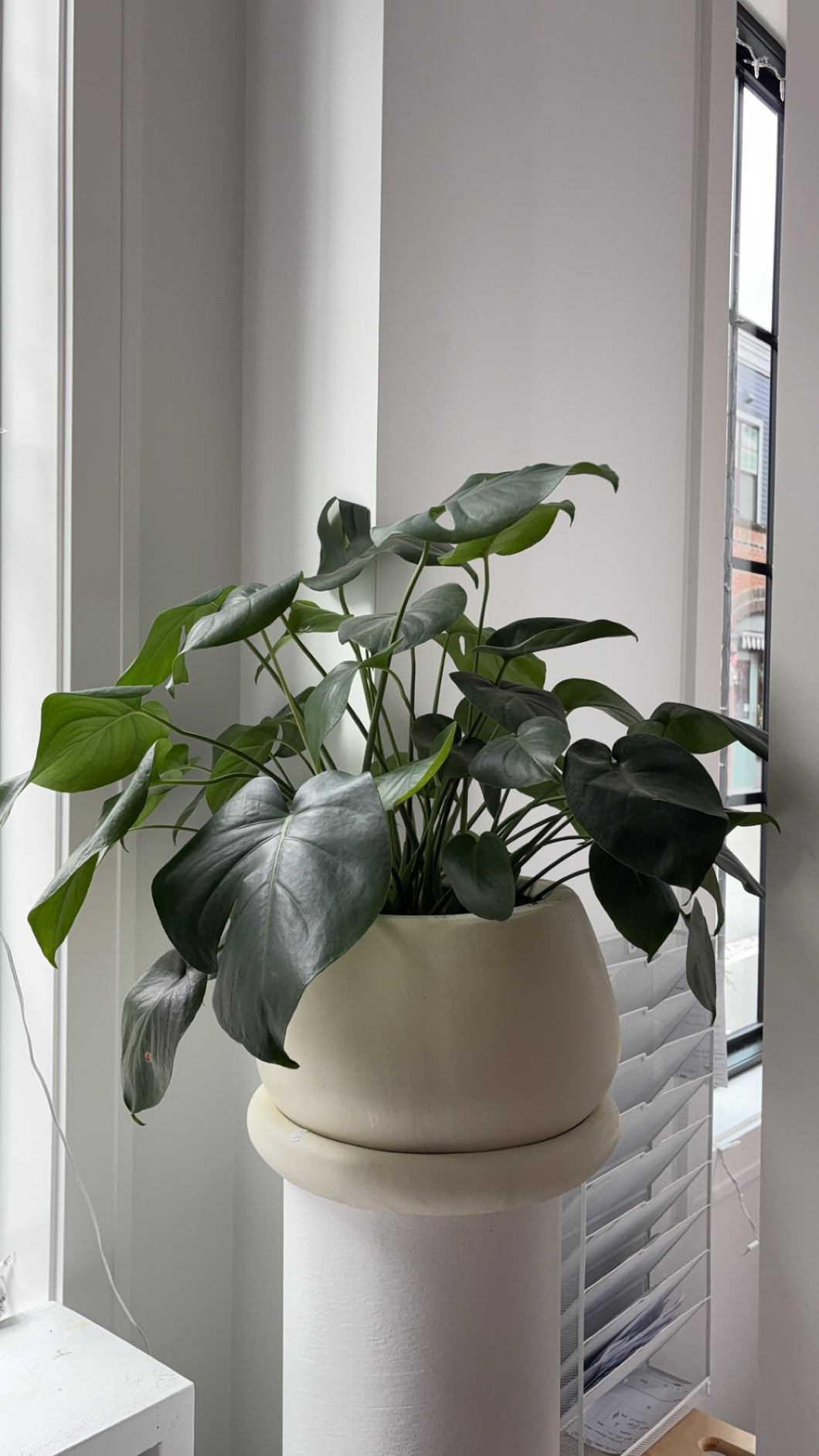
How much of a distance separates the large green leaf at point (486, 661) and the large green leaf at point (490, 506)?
0.57 ft

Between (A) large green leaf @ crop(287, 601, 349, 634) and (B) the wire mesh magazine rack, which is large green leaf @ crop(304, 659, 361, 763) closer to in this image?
(A) large green leaf @ crop(287, 601, 349, 634)

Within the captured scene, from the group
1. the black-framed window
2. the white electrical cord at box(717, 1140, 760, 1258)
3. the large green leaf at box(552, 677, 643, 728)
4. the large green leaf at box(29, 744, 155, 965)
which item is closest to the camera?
the large green leaf at box(29, 744, 155, 965)

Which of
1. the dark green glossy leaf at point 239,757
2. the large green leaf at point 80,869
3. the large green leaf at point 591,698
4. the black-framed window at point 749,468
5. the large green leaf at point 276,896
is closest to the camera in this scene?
the large green leaf at point 276,896

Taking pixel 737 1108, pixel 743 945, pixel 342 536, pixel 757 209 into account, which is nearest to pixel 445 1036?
pixel 342 536

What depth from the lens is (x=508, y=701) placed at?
648mm

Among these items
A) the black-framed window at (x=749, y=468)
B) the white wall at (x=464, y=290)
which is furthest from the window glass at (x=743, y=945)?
the white wall at (x=464, y=290)

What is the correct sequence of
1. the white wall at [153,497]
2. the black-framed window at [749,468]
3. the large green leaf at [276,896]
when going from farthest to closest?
the black-framed window at [749,468], the white wall at [153,497], the large green leaf at [276,896]

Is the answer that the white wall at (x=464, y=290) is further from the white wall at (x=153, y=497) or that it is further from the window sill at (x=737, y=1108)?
the window sill at (x=737, y=1108)

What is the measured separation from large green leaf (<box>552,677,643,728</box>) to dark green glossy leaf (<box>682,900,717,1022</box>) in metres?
0.15

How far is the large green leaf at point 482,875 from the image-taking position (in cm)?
59

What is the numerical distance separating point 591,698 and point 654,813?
0.72ft

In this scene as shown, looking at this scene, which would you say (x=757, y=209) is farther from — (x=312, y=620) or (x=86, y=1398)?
(x=86, y=1398)

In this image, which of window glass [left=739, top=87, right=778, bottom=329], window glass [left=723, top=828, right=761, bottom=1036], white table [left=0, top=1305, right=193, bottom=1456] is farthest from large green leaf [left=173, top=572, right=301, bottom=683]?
window glass [left=739, top=87, right=778, bottom=329]

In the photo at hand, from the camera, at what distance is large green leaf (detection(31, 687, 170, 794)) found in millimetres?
684
